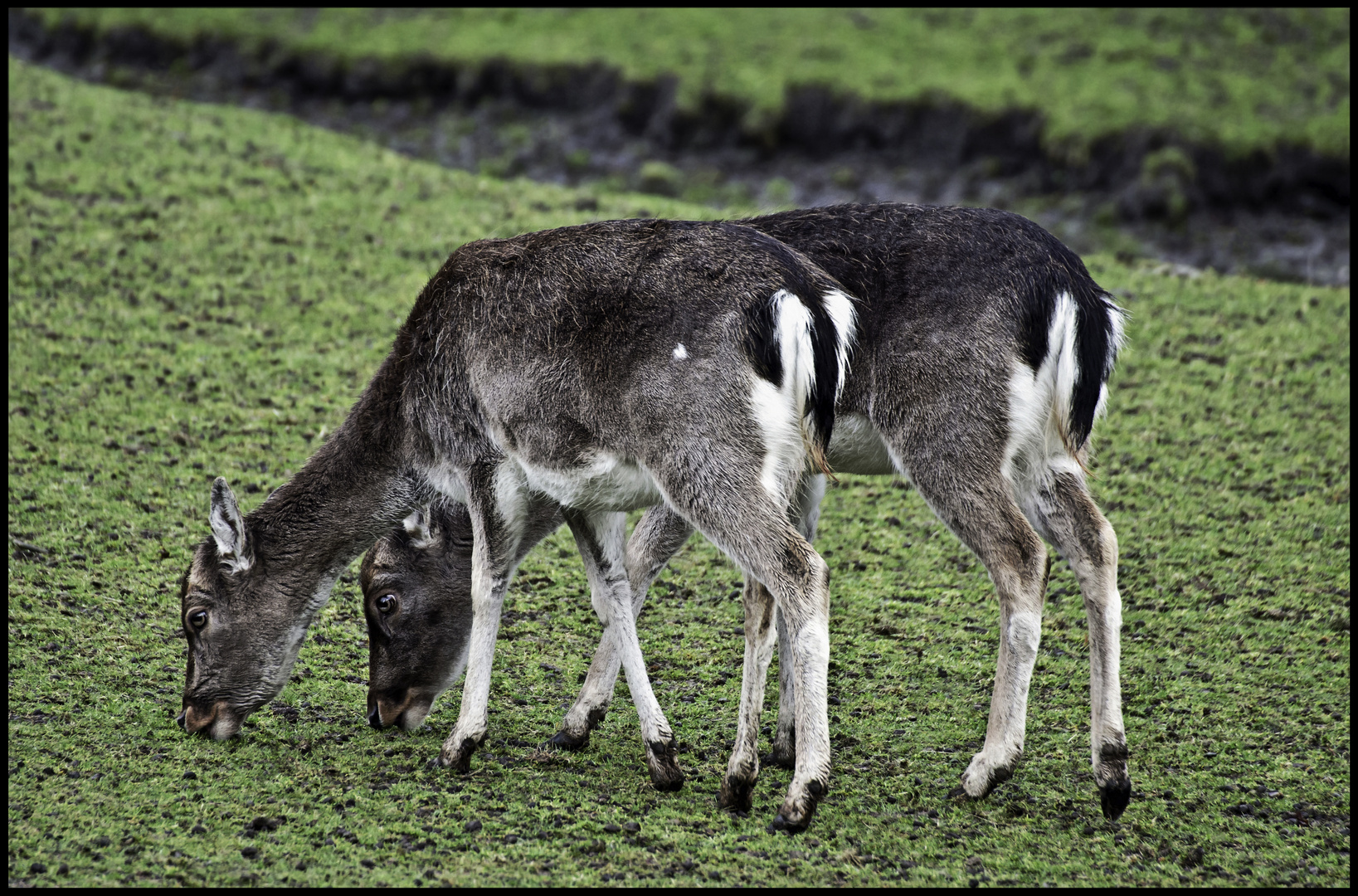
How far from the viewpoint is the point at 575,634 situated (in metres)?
8.19

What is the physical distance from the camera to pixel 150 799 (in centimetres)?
560

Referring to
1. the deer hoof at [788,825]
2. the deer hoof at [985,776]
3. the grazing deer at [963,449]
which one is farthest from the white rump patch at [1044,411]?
the deer hoof at [788,825]

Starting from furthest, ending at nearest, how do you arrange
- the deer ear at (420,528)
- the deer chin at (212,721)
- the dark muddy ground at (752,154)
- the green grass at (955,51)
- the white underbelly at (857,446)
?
the green grass at (955,51) → the dark muddy ground at (752,154) → the deer ear at (420,528) → the deer chin at (212,721) → the white underbelly at (857,446)

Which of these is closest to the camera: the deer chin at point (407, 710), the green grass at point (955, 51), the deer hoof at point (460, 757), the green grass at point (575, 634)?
the green grass at point (575, 634)

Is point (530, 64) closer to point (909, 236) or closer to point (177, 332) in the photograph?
point (177, 332)

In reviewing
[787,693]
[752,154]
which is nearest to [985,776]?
[787,693]

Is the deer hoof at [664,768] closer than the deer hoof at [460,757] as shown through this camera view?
Yes

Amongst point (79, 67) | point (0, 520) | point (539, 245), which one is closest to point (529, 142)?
point (79, 67)

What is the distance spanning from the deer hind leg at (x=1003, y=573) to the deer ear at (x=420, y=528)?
Answer: 2.79 meters

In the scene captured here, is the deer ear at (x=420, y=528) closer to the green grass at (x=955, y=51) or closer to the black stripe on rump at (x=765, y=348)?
the black stripe on rump at (x=765, y=348)

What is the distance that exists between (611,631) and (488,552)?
0.83 meters

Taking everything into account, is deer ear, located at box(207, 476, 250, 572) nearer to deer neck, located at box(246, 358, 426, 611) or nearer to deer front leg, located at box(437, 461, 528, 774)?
deer neck, located at box(246, 358, 426, 611)

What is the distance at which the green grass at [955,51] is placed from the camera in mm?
19656

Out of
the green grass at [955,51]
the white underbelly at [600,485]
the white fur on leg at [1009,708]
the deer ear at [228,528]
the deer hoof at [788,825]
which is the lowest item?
the deer hoof at [788,825]
